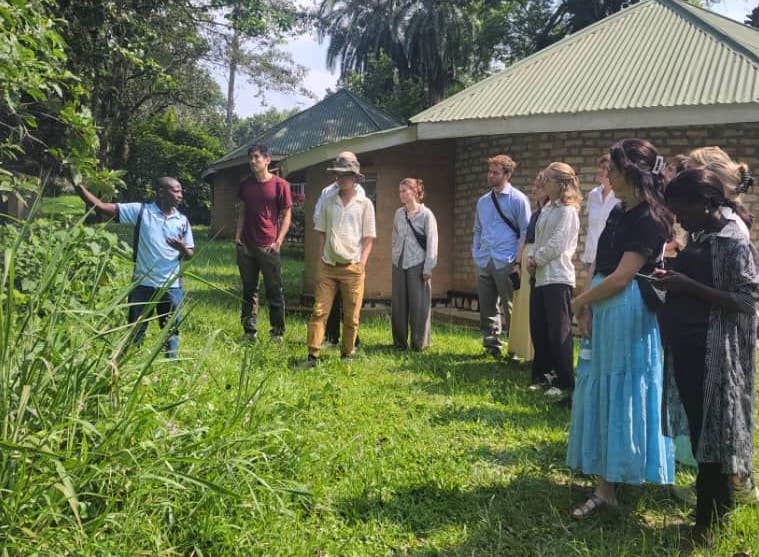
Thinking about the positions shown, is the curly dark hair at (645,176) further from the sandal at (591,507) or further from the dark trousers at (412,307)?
the dark trousers at (412,307)

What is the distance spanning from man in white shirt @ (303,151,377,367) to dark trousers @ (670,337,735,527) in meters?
3.60

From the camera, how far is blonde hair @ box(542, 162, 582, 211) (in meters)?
4.95

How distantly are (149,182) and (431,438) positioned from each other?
1049 inches

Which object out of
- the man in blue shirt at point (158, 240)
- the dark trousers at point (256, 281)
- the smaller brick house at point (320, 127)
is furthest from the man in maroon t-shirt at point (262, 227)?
the smaller brick house at point (320, 127)

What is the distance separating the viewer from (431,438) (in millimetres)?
4406

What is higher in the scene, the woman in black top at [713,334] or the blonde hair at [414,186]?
the blonde hair at [414,186]

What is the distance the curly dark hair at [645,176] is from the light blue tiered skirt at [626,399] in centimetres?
37

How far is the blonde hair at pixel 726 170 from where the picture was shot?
120 inches

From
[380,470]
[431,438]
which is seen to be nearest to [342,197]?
[431,438]

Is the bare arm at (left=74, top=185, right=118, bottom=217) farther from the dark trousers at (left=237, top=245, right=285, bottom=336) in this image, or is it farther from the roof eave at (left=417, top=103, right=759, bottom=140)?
the roof eave at (left=417, top=103, right=759, bottom=140)

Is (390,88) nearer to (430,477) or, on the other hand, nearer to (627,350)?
(430,477)

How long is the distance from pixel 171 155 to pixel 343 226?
24383 mm

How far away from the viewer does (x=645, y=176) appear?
3.21m

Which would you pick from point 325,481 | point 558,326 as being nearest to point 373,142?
point 558,326
